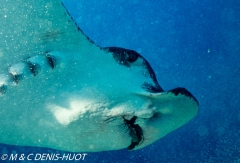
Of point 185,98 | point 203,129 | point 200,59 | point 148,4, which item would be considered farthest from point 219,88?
point 185,98

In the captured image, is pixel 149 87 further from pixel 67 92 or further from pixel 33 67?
pixel 33 67

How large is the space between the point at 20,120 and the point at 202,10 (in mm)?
18115

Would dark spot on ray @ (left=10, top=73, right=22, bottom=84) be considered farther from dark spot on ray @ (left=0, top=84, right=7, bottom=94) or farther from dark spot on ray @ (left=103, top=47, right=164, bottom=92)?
dark spot on ray @ (left=103, top=47, right=164, bottom=92)

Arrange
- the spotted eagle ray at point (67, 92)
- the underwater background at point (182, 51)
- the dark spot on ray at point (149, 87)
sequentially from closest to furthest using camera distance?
1. the spotted eagle ray at point (67, 92)
2. the dark spot on ray at point (149, 87)
3. the underwater background at point (182, 51)

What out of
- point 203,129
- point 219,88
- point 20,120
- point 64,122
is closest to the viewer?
point 64,122

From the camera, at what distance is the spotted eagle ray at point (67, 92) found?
4.89 feet

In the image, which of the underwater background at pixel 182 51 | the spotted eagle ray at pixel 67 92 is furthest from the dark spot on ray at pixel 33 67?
the underwater background at pixel 182 51

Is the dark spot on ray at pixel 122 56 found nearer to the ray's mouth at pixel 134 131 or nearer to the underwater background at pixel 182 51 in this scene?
the ray's mouth at pixel 134 131

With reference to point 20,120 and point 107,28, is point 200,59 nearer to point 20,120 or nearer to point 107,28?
point 107,28

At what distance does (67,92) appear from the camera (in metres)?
1.57

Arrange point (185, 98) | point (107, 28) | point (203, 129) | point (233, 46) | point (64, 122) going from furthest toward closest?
point (107, 28) < point (233, 46) < point (203, 129) < point (64, 122) < point (185, 98)

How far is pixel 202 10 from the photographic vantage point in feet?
58.0

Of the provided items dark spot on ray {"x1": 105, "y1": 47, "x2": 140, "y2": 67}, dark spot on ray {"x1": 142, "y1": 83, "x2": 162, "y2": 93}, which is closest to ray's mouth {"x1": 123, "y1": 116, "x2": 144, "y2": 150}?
dark spot on ray {"x1": 142, "y1": 83, "x2": 162, "y2": 93}

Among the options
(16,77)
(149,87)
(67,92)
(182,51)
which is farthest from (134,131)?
(182,51)
